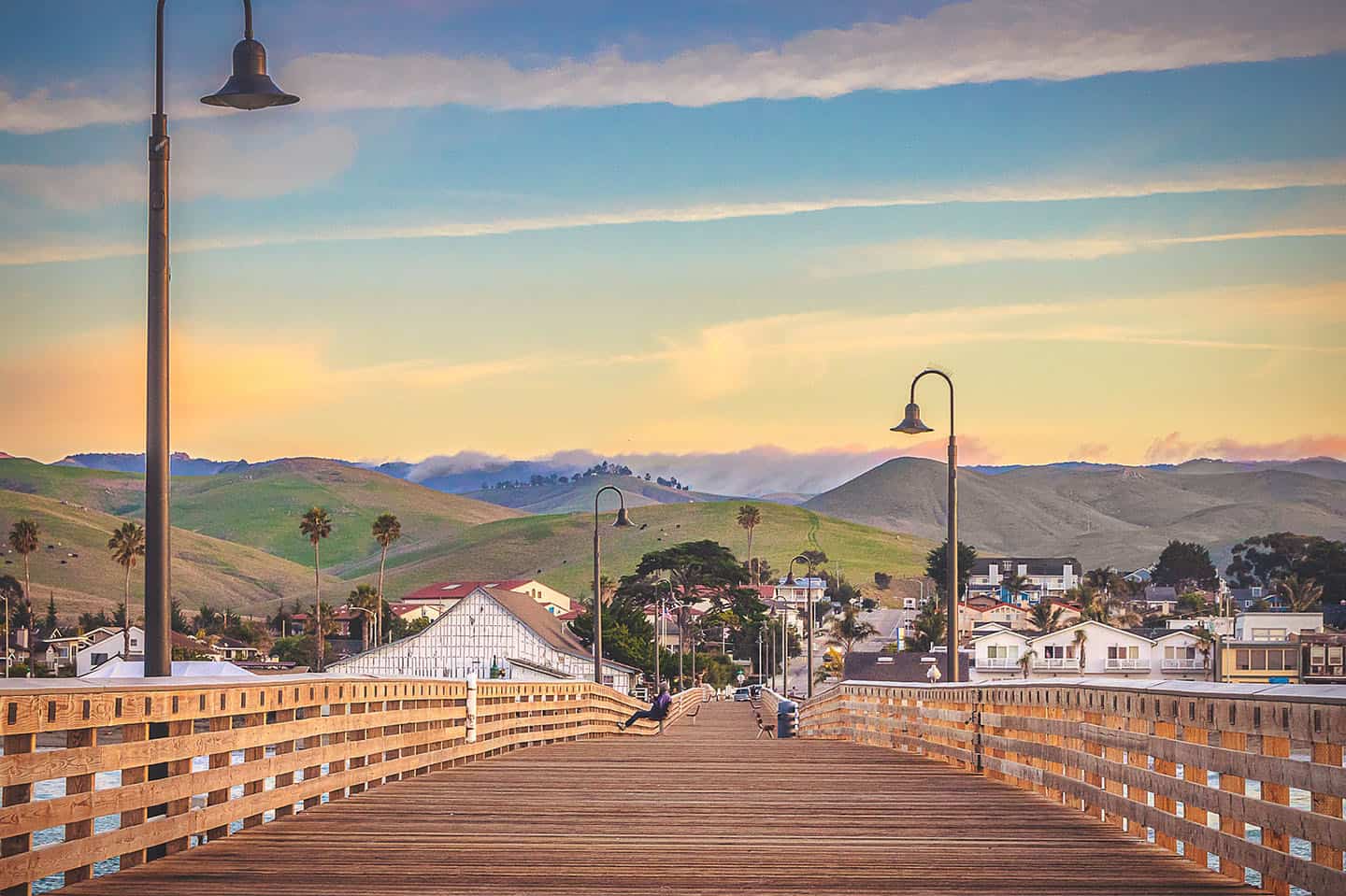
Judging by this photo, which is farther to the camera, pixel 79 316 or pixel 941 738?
pixel 79 316

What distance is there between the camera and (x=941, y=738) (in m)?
22.1

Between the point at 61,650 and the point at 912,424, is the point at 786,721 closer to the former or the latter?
the point at 912,424

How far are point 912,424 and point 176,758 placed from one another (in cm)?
2130

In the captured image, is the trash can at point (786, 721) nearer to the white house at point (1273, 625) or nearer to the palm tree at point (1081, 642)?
the palm tree at point (1081, 642)

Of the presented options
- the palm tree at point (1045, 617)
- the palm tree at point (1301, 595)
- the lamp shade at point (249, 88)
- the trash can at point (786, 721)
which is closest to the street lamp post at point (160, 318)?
the lamp shade at point (249, 88)

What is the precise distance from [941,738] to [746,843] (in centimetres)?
1109

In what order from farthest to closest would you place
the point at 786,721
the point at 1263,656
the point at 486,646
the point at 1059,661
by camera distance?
the point at 1059,661 < the point at 486,646 < the point at 1263,656 < the point at 786,721

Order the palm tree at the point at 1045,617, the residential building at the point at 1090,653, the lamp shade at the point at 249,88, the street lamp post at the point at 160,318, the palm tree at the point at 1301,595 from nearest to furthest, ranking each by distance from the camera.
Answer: the street lamp post at the point at 160,318 → the lamp shade at the point at 249,88 → the residential building at the point at 1090,653 → the palm tree at the point at 1045,617 → the palm tree at the point at 1301,595

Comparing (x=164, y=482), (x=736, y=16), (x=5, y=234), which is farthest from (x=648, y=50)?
(x=5, y=234)

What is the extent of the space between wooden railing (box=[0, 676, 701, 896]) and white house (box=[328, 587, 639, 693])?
365 ft

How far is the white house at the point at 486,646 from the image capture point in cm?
12990

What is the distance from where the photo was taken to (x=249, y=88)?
14.1m

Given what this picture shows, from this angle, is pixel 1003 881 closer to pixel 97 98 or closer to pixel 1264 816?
pixel 1264 816

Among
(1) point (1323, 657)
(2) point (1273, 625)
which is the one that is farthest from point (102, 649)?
(1) point (1323, 657)
